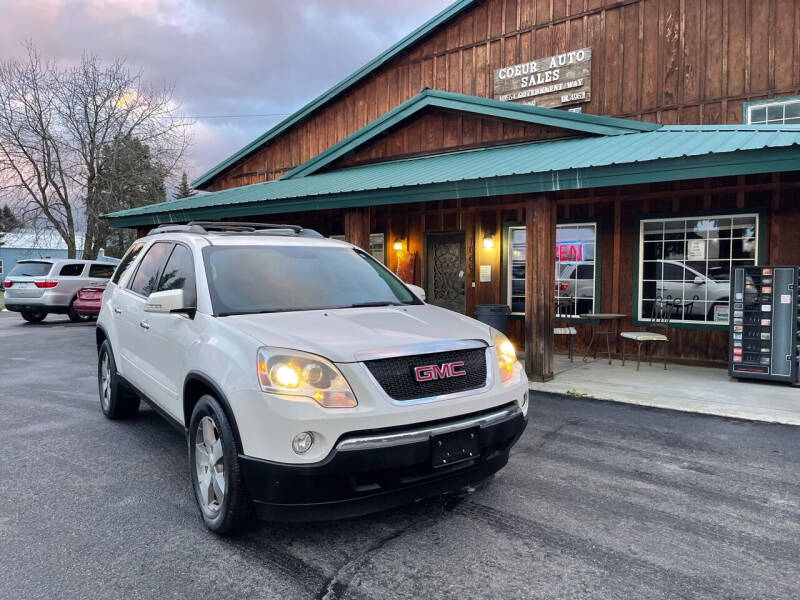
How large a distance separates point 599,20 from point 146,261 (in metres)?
9.54

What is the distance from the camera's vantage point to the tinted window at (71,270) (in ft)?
52.4

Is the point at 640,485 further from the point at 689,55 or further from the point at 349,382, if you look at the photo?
the point at 689,55

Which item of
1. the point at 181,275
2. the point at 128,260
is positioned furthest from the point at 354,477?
the point at 128,260

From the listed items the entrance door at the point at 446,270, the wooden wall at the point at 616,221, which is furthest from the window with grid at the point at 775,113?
the entrance door at the point at 446,270

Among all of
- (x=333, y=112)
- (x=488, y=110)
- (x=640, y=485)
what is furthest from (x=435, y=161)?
(x=640, y=485)

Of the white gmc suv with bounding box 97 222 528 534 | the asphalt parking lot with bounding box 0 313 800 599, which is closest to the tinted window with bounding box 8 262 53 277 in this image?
the asphalt parking lot with bounding box 0 313 800 599

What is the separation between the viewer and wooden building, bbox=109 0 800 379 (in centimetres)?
750

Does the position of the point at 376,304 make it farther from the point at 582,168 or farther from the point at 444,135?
the point at 444,135

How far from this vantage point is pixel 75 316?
16.4 m

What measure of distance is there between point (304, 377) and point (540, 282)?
17.7 feet

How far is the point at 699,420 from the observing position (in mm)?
5664

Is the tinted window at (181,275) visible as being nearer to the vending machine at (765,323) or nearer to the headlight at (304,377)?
the headlight at (304,377)

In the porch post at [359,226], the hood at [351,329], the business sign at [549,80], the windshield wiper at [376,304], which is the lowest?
the hood at [351,329]

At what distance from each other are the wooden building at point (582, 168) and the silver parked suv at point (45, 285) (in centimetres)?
561
